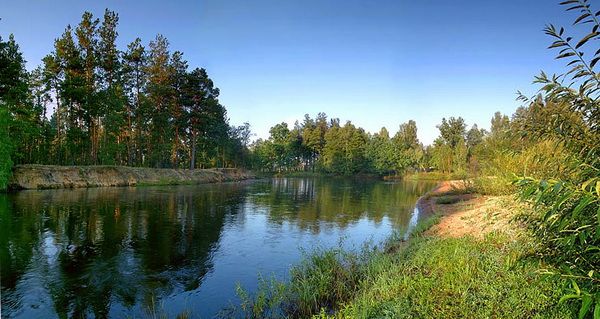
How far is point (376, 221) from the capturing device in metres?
23.1

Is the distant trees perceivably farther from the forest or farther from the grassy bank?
the grassy bank

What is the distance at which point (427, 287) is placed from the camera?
7.38 metres

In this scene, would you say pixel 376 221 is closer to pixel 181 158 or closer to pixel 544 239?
pixel 544 239

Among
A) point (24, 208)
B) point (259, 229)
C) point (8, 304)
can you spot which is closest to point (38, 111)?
point (24, 208)

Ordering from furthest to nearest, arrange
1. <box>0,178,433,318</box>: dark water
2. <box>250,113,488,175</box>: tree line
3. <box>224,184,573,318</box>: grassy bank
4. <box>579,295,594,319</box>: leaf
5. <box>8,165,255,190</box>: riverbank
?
<box>250,113,488,175</box>: tree line < <box>8,165,255,190</box>: riverbank < <box>0,178,433,318</box>: dark water < <box>224,184,573,318</box>: grassy bank < <box>579,295,594,319</box>: leaf

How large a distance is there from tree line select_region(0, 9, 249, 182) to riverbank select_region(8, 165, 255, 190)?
234 centimetres

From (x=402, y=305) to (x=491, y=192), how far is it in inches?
880

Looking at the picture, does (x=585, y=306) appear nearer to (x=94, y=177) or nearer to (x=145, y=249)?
(x=145, y=249)

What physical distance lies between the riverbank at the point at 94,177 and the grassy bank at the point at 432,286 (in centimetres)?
3505

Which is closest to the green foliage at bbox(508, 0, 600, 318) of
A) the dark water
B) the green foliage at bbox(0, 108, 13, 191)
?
the dark water

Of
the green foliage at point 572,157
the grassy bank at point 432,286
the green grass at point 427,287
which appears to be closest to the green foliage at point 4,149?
the green grass at point 427,287

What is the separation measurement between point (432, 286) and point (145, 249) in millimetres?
11554

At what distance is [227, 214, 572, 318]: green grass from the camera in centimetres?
614

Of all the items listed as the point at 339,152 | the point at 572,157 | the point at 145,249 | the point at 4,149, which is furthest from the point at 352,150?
the point at 572,157
